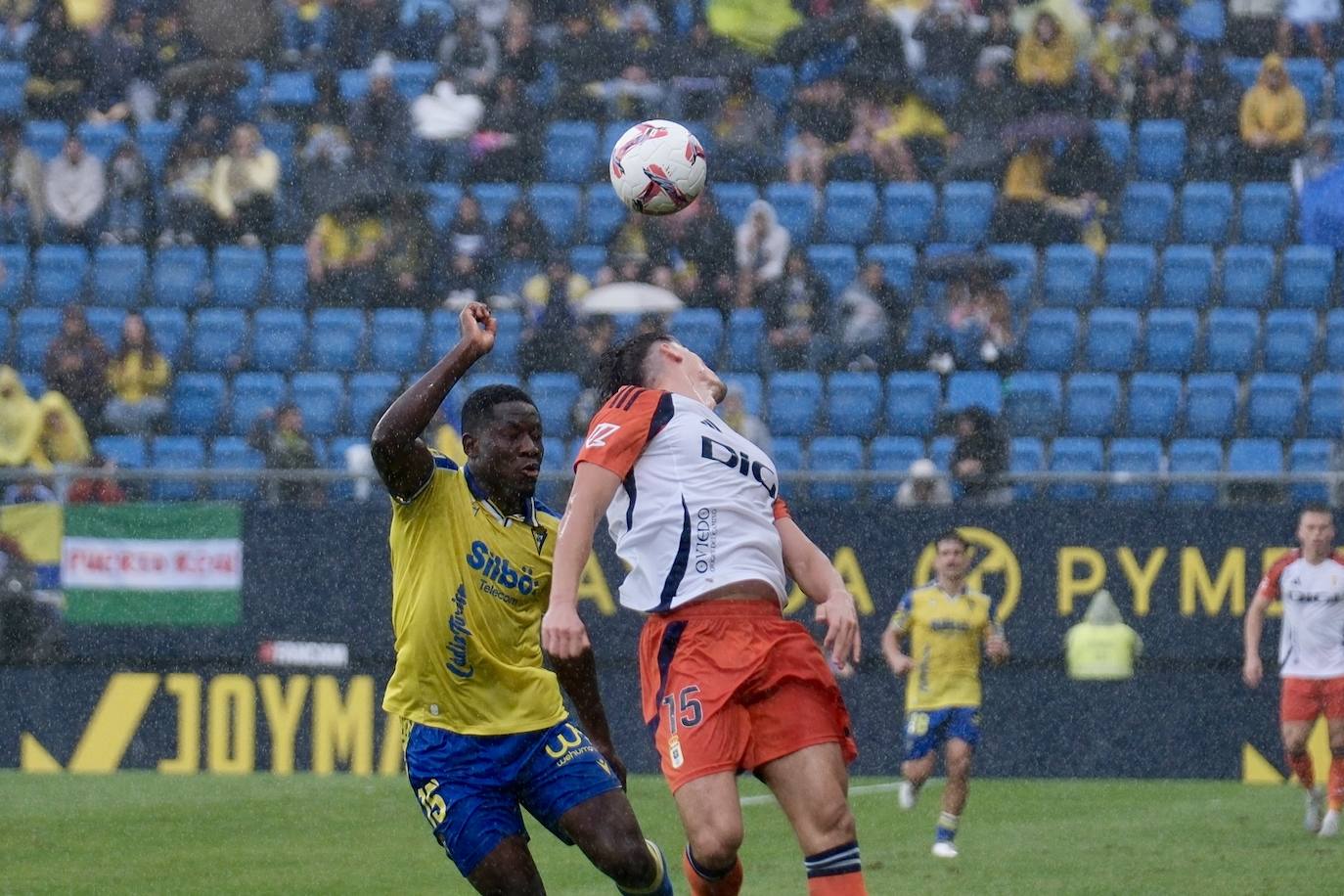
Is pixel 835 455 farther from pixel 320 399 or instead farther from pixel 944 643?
pixel 320 399

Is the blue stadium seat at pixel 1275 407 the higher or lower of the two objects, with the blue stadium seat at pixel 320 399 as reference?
higher

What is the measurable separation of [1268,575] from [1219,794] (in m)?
1.82

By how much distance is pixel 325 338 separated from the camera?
19.4 m

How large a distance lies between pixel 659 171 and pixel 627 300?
9.25m

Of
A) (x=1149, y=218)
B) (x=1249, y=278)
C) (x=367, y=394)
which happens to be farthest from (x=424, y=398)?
(x=1149, y=218)

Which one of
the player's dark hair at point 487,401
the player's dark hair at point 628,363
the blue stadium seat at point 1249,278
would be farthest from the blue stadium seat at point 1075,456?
the player's dark hair at point 487,401

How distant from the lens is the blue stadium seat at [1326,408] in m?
17.6

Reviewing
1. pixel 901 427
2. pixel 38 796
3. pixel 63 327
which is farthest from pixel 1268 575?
pixel 63 327

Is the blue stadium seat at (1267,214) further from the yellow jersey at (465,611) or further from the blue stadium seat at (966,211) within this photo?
the yellow jersey at (465,611)

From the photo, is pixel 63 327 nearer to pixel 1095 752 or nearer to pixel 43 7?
pixel 43 7

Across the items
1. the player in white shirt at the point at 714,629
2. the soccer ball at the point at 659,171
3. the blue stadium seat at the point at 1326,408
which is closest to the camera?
the player in white shirt at the point at 714,629

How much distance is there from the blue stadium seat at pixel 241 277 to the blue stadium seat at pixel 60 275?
1.31 metres

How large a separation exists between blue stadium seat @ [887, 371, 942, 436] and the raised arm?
11857 millimetres

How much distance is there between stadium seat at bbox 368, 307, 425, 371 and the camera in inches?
752
